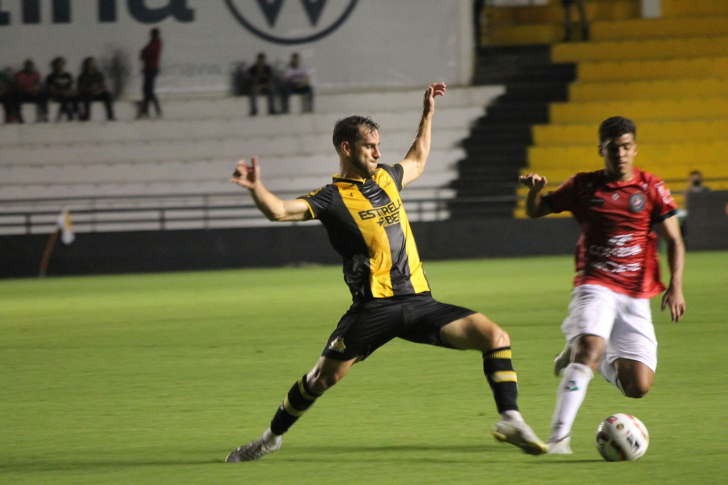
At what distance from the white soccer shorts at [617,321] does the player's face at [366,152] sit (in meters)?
1.23

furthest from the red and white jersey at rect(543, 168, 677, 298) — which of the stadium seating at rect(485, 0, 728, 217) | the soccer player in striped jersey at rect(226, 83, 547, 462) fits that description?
the stadium seating at rect(485, 0, 728, 217)

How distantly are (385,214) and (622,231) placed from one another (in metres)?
A: 1.20

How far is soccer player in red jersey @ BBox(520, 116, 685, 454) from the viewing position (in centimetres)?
524

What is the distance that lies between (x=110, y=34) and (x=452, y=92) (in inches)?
334

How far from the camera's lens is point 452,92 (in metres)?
25.6

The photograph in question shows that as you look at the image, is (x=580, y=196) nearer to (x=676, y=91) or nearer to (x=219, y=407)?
(x=219, y=407)

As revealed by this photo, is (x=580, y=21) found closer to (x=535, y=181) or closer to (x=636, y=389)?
(x=535, y=181)

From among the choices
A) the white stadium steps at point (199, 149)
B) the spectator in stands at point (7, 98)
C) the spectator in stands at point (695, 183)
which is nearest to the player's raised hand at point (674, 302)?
the spectator in stands at point (695, 183)

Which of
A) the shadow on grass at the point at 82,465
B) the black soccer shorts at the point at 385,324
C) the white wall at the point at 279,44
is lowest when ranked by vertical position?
the shadow on grass at the point at 82,465

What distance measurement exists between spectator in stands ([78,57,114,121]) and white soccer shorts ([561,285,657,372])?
2158 centimetres

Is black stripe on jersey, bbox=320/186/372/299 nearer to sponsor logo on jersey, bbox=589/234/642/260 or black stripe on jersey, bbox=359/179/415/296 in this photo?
black stripe on jersey, bbox=359/179/415/296

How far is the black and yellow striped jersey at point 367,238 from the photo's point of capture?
16.8 ft

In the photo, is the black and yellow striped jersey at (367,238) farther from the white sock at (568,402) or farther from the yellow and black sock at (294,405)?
the white sock at (568,402)

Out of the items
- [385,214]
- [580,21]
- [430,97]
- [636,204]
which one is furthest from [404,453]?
[580,21]
